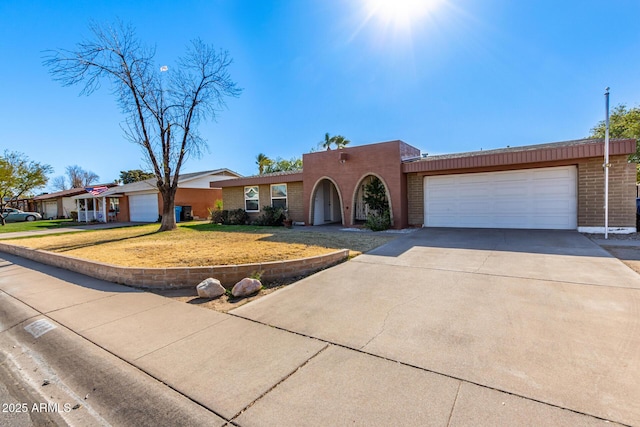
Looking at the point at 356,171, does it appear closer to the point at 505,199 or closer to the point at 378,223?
the point at 378,223

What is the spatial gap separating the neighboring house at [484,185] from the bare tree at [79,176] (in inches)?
2677

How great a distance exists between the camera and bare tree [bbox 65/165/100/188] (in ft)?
208

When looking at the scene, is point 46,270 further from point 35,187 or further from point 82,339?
point 35,187

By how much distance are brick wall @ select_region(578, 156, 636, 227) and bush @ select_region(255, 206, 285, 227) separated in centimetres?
1267

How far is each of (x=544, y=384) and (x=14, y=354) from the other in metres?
5.80

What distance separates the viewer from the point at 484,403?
2.28 m

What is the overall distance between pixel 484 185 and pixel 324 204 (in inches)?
316

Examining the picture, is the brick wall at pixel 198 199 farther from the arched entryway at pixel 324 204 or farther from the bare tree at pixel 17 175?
the bare tree at pixel 17 175

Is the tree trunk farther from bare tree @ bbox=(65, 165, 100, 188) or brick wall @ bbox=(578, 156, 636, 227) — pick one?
bare tree @ bbox=(65, 165, 100, 188)

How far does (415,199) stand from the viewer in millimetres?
13242

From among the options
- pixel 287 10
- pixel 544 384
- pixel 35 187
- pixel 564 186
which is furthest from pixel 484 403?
pixel 35 187

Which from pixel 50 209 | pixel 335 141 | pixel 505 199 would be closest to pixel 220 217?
pixel 505 199

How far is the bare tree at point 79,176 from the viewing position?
208ft

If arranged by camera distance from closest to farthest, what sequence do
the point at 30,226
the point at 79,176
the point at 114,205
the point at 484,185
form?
the point at 484,185 < the point at 30,226 < the point at 114,205 < the point at 79,176
